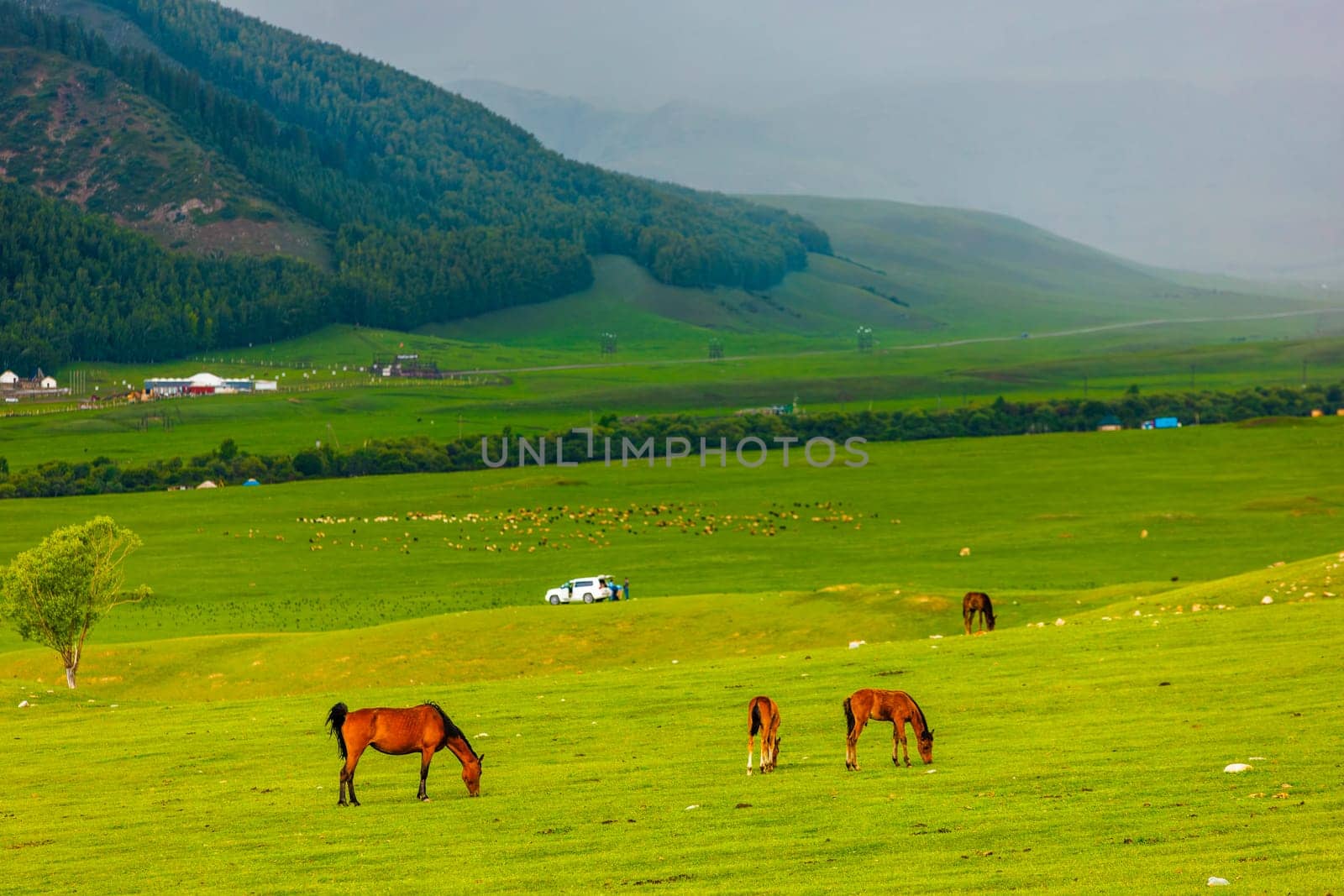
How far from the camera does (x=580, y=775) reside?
2475 centimetres

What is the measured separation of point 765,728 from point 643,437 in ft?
515

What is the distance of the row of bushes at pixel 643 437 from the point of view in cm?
15138

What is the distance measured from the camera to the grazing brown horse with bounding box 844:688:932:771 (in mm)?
23172

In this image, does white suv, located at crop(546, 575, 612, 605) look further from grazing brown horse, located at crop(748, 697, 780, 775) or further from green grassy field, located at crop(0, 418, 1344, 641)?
grazing brown horse, located at crop(748, 697, 780, 775)

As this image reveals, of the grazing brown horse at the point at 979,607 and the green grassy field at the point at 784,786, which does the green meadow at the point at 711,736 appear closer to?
the green grassy field at the point at 784,786

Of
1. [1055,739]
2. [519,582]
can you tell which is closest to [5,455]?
[519,582]

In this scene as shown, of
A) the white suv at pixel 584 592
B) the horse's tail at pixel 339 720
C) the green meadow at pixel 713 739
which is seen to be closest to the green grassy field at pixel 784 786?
the green meadow at pixel 713 739

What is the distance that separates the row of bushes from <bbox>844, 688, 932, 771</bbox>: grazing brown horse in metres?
135

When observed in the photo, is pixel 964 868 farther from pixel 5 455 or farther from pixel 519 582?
pixel 5 455

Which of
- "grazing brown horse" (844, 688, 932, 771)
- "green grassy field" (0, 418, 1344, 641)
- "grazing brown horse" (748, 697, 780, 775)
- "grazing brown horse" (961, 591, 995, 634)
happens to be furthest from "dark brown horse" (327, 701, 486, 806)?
"green grassy field" (0, 418, 1344, 641)

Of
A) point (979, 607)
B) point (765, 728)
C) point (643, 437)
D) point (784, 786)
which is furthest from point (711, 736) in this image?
point (643, 437)

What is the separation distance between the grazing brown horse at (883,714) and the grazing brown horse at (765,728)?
110 centimetres

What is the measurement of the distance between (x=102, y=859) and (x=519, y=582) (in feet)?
221

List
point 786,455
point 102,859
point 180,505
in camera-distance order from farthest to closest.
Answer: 1. point 786,455
2. point 180,505
3. point 102,859
